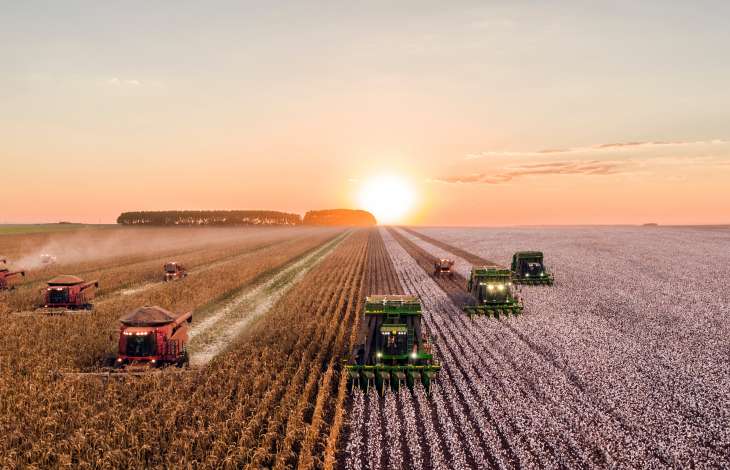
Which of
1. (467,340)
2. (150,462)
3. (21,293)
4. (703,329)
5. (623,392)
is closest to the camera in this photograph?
(150,462)

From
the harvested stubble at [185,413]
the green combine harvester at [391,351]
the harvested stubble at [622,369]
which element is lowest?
the harvested stubble at [622,369]

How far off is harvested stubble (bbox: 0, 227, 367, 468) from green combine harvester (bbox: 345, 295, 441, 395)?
116cm

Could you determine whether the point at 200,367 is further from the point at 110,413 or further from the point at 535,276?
the point at 535,276

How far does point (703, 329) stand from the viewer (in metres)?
22.3

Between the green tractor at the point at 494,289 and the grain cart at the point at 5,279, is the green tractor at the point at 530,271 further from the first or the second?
the grain cart at the point at 5,279

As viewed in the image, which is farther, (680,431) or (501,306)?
(501,306)

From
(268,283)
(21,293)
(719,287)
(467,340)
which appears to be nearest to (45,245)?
(21,293)

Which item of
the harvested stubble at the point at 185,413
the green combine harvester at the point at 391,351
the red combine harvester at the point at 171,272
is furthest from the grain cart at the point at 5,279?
the green combine harvester at the point at 391,351

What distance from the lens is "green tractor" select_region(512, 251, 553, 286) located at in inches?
1287

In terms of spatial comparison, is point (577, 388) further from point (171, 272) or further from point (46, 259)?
point (46, 259)

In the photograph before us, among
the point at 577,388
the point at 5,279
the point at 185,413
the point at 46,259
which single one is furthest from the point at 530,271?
the point at 46,259

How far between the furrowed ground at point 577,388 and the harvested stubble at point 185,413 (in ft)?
5.63

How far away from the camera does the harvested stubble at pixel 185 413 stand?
9648mm

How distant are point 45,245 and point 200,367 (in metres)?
80.1
